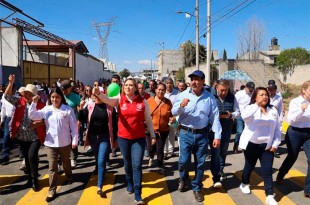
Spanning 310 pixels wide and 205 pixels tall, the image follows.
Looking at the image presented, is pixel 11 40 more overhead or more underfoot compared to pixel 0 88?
more overhead

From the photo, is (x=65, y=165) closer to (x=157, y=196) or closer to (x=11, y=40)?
(x=157, y=196)

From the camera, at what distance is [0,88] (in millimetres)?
9562

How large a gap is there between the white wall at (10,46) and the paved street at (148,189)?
12.9m

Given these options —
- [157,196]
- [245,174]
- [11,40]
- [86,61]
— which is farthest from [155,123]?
[86,61]

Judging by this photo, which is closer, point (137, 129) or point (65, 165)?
point (137, 129)

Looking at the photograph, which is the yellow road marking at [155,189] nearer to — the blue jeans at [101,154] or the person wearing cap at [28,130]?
the blue jeans at [101,154]

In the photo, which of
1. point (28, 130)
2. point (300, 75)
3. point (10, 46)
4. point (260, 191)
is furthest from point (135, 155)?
point (300, 75)

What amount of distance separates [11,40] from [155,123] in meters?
15.4

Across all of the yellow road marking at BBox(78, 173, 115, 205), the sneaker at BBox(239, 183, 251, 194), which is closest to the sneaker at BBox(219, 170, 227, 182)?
the sneaker at BBox(239, 183, 251, 194)

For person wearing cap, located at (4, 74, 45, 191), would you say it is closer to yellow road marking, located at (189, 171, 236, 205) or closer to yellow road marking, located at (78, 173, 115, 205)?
yellow road marking, located at (78, 173, 115, 205)

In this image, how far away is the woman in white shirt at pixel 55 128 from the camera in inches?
192

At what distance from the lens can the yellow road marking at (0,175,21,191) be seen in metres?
5.52

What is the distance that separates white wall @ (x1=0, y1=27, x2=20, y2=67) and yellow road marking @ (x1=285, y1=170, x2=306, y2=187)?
16.6 meters

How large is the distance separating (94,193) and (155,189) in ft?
3.58
